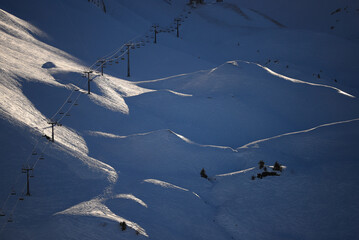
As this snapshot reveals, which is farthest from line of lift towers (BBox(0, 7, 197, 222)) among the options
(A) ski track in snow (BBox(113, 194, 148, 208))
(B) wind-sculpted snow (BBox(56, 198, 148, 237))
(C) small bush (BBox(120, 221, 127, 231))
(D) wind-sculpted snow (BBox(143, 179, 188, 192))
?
(D) wind-sculpted snow (BBox(143, 179, 188, 192))

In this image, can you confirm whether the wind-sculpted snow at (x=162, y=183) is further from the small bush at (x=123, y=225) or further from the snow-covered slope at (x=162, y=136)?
the small bush at (x=123, y=225)

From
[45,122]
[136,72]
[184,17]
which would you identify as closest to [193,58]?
[136,72]

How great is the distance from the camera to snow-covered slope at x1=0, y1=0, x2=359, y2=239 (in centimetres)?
1862

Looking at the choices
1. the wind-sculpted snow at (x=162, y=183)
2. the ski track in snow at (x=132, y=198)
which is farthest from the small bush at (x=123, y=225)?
the wind-sculpted snow at (x=162, y=183)

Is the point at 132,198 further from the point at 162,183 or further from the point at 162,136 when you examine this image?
the point at 162,136

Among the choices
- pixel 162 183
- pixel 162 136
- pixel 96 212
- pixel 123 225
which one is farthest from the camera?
pixel 162 136

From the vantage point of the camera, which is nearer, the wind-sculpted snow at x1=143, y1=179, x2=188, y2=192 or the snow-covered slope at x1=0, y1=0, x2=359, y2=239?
the snow-covered slope at x1=0, y1=0, x2=359, y2=239

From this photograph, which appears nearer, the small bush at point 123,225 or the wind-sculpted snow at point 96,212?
the small bush at point 123,225

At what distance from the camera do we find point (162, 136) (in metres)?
26.3

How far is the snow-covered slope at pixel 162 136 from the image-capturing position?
1862 centimetres

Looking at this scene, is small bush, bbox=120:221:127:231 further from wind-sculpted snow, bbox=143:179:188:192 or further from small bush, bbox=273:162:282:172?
small bush, bbox=273:162:282:172

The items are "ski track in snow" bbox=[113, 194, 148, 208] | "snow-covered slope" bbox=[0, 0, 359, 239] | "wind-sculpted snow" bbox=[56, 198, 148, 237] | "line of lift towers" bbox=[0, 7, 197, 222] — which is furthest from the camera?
"ski track in snow" bbox=[113, 194, 148, 208]

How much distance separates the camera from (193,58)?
4712cm

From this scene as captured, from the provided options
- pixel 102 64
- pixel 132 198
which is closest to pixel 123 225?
pixel 132 198
